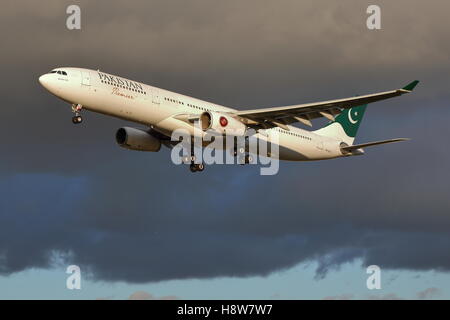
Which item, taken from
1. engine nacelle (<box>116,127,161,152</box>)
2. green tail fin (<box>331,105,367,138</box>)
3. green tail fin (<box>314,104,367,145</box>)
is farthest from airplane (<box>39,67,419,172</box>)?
green tail fin (<box>331,105,367,138</box>)

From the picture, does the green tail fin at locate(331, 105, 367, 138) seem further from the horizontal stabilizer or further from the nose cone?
the nose cone

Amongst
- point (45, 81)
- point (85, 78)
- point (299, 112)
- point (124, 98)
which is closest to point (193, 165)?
point (299, 112)

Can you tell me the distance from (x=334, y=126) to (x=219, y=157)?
15.5 metres

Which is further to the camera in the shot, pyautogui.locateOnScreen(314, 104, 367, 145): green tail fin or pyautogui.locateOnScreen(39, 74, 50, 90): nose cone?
pyautogui.locateOnScreen(314, 104, 367, 145): green tail fin

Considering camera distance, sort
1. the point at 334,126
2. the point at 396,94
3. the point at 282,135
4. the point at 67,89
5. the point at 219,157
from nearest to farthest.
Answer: the point at 396,94 → the point at 67,89 → the point at 219,157 → the point at 282,135 → the point at 334,126

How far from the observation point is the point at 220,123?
1998 inches

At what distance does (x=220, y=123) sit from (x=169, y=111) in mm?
3173

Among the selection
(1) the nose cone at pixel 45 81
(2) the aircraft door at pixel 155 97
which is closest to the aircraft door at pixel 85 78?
(1) the nose cone at pixel 45 81

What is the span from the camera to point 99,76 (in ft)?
159

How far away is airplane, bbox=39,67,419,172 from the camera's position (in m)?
47.2

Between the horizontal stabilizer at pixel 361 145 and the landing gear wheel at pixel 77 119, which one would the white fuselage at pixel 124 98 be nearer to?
the landing gear wheel at pixel 77 119
